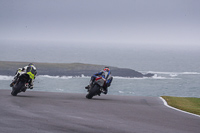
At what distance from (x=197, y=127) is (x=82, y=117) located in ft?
12.0

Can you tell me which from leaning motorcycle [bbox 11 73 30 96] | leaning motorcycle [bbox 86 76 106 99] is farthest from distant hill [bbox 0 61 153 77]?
leaning motorcycle [bbox 86 76 106 99]

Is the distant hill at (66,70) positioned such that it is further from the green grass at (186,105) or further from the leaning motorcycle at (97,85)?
the leaning motorcycle at (97,85)

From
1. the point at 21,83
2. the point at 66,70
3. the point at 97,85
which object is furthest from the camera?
the point at 66,70

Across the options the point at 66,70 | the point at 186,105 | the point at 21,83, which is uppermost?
the point at 66,70

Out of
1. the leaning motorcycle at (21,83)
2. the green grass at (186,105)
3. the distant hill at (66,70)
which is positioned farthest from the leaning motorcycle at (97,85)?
the distant hill at (66,70)

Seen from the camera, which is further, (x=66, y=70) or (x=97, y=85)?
(x=66, y=70)

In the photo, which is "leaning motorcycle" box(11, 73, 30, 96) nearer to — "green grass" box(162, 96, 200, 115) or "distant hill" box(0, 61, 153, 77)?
"green grass" box(162, 96, 200, 115)

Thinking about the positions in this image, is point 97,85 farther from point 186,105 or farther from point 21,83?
point 186,105

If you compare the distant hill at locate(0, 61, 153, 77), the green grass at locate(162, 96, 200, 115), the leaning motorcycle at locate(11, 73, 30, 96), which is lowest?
the green grass at locate(162, 96, 200, 115)

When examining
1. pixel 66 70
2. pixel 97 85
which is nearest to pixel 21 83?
pixel 97 85

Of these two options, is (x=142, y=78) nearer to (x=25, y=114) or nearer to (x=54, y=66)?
(x=54, y=66)

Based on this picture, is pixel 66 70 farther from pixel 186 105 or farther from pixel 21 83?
pixel 21 83

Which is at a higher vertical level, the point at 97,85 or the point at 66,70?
the point at 66,70

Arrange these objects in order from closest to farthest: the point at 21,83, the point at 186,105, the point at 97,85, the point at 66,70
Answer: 1. the point at 21,83
2. the point at 97,85
3. the point at 186,105
4. the point at 66,70
